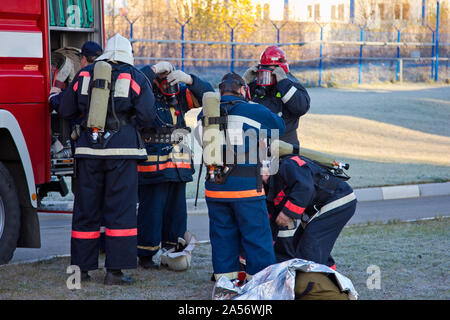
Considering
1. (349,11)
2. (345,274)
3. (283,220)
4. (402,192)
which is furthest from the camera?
(349,11)

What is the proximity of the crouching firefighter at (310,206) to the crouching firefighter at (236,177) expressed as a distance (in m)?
0.28

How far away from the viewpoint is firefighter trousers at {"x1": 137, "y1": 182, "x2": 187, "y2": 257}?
6.37 m

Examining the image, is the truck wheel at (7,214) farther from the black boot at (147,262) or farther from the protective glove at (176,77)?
the protective glove at (176,77)

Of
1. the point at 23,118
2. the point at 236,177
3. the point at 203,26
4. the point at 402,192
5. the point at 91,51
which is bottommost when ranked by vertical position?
the point at 402,192

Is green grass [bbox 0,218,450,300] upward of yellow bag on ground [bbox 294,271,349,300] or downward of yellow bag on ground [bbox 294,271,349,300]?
downward

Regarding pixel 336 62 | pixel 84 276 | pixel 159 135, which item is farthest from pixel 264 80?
pixel 336 62

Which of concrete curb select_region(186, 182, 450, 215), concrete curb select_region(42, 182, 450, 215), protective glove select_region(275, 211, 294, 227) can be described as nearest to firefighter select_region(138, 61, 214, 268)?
protective glove select_region(275, 211, 294, 227)

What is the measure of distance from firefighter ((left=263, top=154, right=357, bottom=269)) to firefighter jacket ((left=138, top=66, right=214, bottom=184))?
3.15 feet

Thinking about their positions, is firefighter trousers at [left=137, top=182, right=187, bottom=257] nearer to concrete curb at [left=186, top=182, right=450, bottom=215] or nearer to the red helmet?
Answer: the red helmet

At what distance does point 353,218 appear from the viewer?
9211 mm

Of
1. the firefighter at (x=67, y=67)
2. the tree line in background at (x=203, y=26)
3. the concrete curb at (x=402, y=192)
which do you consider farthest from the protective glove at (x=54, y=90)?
the tree line in background at (x=203, y=26)

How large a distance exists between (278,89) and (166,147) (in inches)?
48.4

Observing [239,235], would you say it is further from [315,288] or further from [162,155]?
[162,155]
